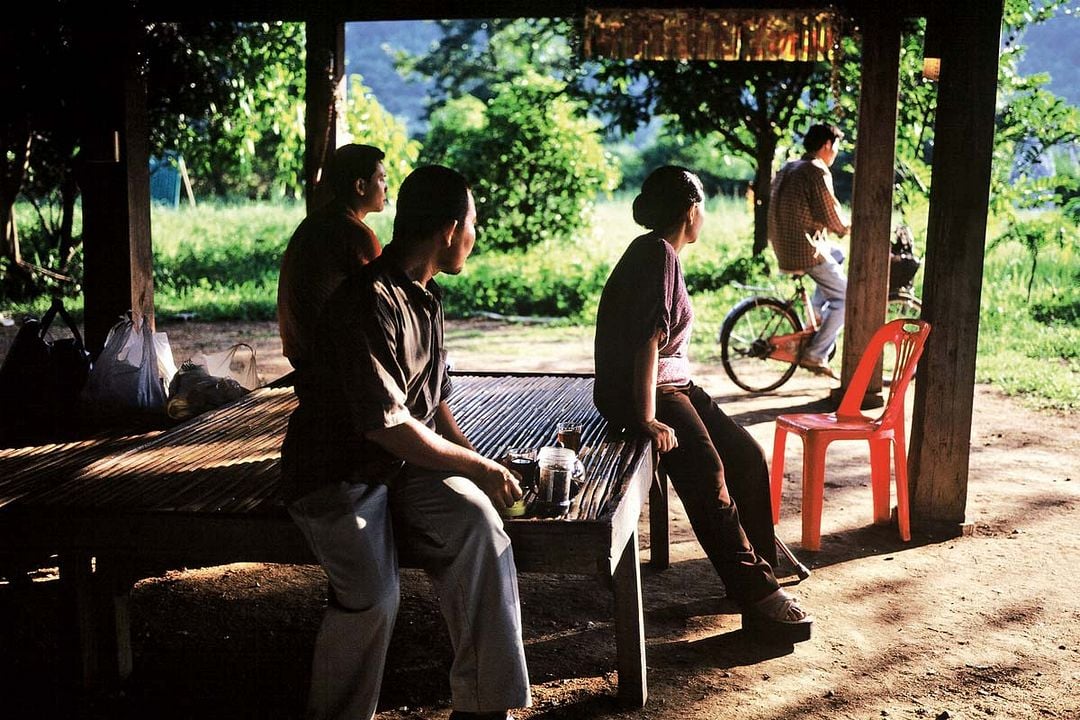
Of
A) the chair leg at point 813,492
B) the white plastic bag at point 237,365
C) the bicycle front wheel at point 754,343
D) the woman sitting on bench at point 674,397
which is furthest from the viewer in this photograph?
the bicycle front wheel at point 754,343

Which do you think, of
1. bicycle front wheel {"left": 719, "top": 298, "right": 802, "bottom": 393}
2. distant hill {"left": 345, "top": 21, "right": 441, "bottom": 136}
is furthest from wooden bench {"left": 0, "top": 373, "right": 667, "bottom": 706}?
distant hill {"left": 345, "top": 21, "right": 441, "bottom": 136}

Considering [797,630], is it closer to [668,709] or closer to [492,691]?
[668,709]

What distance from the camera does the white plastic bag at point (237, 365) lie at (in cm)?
561

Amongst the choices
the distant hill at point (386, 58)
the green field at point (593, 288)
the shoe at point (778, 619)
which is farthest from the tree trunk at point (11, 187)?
the distant hill at point (386, 58)

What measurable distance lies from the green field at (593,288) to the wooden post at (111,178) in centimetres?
546

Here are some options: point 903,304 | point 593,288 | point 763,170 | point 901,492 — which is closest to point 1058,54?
point 763,170

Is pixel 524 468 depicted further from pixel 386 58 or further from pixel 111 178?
pixel 386 58

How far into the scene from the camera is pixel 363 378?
9.71 ft

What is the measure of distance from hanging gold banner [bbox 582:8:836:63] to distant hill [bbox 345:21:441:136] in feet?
252

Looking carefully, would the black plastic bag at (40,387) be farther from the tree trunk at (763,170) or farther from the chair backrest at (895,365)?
the tree trunk at (763,170)

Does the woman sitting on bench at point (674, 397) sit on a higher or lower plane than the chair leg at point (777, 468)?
higher

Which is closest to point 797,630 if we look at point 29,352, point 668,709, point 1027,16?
point 668,709

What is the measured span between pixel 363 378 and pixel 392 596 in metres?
0.61

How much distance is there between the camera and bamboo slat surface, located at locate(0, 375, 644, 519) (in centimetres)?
343
